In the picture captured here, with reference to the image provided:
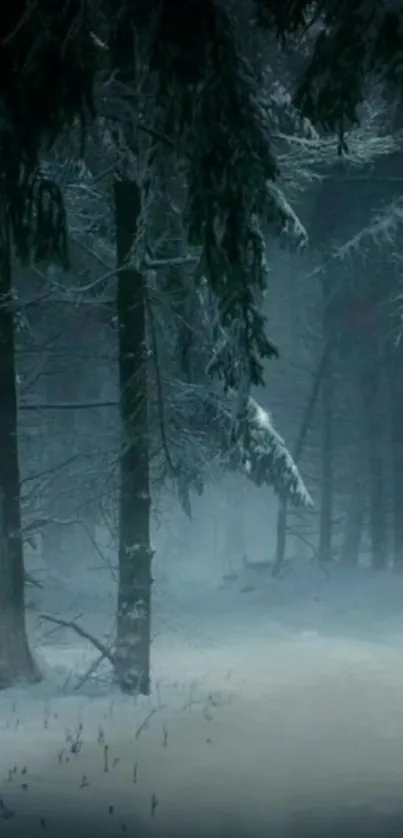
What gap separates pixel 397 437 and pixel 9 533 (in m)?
15.1

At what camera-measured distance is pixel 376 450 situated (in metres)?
27.4

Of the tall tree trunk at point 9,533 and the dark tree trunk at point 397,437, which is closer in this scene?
the tall tree trunk at point 9,533

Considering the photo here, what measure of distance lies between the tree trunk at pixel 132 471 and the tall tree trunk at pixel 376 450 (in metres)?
15.0

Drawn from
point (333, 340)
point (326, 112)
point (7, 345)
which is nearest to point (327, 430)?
point (333, 340)

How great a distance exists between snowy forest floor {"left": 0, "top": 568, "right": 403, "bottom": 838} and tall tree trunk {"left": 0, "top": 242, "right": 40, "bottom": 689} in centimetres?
43

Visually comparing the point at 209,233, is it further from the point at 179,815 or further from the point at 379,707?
the point at 379,707

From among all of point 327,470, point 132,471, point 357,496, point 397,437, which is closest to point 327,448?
point 327,470

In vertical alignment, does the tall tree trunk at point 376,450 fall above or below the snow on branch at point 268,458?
below

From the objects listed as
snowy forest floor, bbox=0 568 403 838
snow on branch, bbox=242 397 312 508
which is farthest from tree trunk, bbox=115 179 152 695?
snow on branch, bbox=242 397 312 508

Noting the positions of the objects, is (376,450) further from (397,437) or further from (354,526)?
(354,526)

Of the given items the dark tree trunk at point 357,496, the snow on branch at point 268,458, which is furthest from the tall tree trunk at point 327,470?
the snow on branch at point 268,458

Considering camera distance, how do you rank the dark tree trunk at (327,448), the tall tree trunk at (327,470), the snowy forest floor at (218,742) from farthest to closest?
the tall tree trunk at (327,470)
the dark tree trunk at (327,448)
the snowy forest floor at (218,742)

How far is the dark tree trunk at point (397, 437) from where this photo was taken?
25656 millimetres

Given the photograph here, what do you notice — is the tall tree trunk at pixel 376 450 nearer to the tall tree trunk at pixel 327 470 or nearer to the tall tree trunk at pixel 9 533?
the tall tree trunk at pixel 327 470
